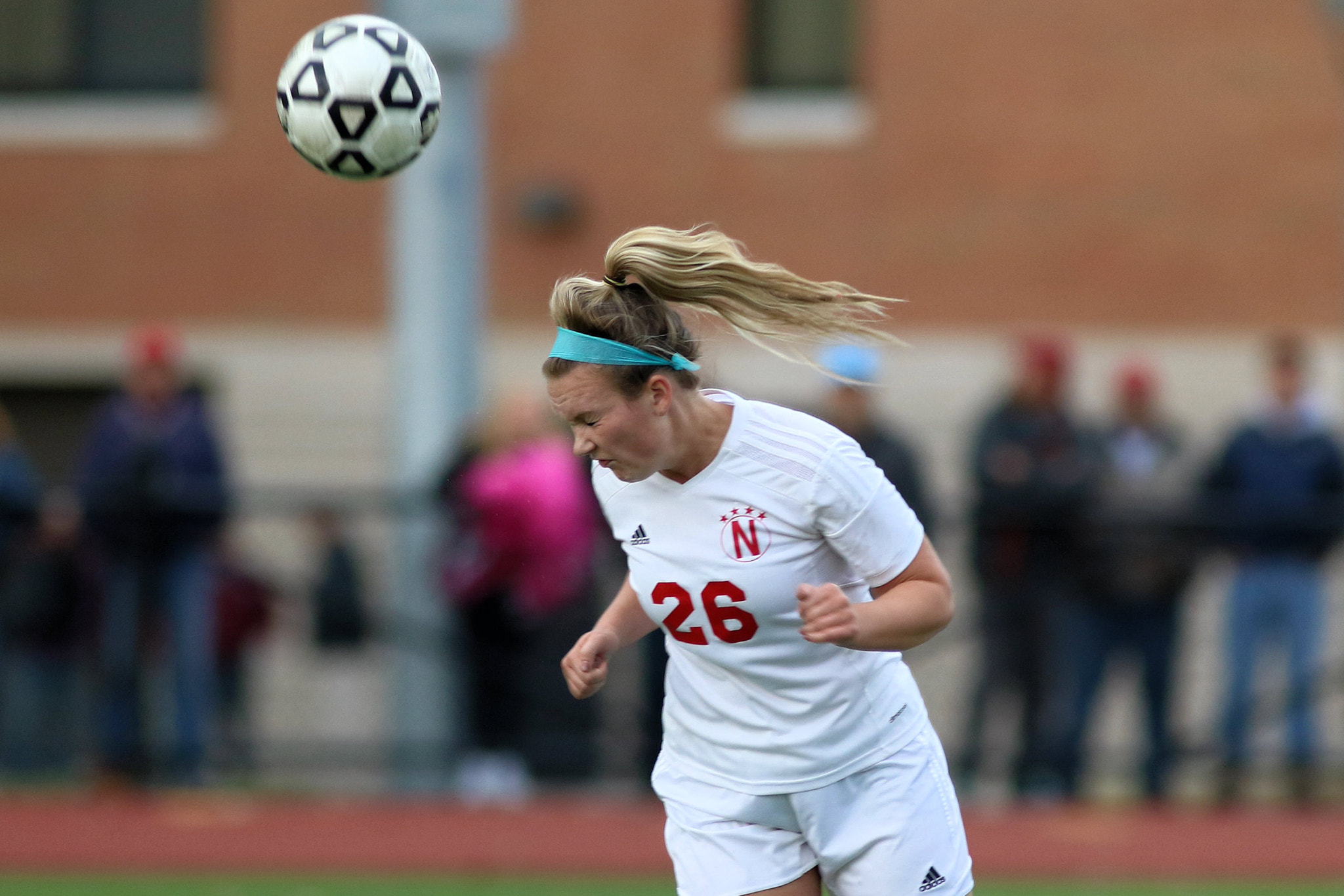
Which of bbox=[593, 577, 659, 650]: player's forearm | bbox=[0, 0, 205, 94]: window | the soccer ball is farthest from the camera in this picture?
bbox=[0, 0, 205, 94]: window

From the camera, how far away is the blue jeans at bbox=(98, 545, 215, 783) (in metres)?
8.64

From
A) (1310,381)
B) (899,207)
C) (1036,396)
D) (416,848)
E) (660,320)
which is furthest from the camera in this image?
(899,207)

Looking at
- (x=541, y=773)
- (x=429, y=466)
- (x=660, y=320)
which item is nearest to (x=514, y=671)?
(x=541, y=773)

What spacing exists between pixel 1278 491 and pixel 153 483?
553 centimetres

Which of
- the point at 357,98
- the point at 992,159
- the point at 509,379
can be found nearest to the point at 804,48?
the point at 992,159

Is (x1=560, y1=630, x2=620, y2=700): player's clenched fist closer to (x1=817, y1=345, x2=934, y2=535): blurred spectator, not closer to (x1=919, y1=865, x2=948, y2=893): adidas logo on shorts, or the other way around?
(x1=919, y1=865, x2=948, y2=893): adidas logo on shorts

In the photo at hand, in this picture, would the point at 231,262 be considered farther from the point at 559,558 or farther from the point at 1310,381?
the point at 1310,381

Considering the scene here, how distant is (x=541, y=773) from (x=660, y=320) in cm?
558

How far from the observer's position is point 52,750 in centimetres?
876

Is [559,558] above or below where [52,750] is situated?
above

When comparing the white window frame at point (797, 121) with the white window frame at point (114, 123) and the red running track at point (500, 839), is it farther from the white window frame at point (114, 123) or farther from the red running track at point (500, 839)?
the red running track at point (500, 839)

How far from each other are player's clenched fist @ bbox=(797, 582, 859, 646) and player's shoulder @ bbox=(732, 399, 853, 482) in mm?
351

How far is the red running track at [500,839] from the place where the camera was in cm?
741

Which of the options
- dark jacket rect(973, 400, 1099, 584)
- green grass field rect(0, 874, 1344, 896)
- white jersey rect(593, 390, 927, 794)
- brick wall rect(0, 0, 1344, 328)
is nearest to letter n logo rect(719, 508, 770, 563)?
white jersey rect(593, 390, 927, 794)
